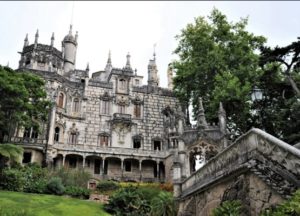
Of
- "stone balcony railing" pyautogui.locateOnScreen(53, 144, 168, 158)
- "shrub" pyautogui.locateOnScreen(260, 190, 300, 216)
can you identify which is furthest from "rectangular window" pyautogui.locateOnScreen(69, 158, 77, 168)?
"shrub" pyautogui.locateOnScreen(260, 190, 300, 216)

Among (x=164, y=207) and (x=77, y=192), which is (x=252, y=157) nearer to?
(x=164, y=207)

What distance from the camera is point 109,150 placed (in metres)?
38.0

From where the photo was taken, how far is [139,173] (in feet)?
127

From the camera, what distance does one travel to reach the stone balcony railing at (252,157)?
A: 747 cm

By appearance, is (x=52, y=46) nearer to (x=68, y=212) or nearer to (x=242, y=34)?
(x=242, y=34)

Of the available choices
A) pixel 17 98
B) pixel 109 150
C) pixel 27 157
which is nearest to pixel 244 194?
pixel 17 98

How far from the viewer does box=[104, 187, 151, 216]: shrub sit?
2019cm

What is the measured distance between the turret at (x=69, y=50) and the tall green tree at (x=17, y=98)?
1613 cm

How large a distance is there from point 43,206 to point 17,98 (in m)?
13.5

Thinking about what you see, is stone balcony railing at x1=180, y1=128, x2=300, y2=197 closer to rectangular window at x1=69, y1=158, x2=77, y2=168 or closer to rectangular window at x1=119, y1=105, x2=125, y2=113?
rectangular window at x1=69, y1=158, x2=77, y2=168

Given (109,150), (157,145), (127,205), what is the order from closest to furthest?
(127,205)
(109,150)
(157,145)

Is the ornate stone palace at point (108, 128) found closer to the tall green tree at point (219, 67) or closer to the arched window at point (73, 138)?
the arched window at point (73, 138)

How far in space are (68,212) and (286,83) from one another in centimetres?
1567

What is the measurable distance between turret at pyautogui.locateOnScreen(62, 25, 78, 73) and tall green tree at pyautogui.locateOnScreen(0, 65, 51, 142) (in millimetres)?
16131
